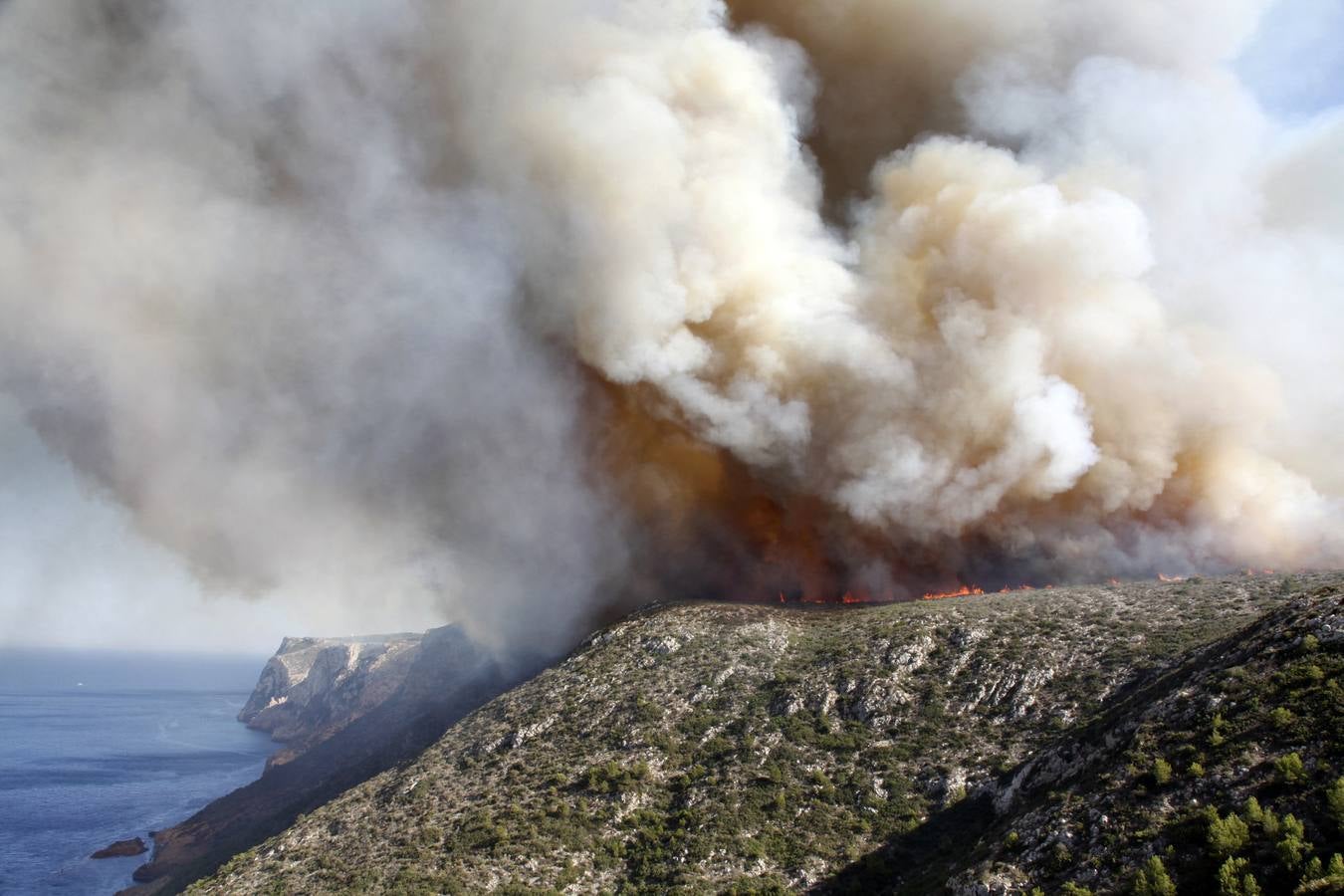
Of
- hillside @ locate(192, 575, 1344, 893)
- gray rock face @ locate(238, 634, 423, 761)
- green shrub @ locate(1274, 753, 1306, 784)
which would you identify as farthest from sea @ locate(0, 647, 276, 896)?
green shrub @ locate(1274, 753, 1306, 784)

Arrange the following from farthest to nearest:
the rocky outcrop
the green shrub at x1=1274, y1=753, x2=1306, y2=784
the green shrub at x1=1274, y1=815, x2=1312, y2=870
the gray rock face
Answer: the gray rock face
the rocky outcrop
the green shrub at x1=1274, y1=753, x2=1306, y2=784
the green shrub at x1=1274, y1=815, x2=1312, y2=870

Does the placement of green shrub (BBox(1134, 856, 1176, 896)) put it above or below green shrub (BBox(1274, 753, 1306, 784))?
below

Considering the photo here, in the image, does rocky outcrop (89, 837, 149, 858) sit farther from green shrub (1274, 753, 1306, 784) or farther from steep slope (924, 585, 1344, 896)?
green shrub (1274, 753, 1306, 784)

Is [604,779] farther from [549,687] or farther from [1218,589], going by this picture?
[1218,589]

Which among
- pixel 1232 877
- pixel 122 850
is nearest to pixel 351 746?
pixel 122 850

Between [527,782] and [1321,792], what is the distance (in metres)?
31.1

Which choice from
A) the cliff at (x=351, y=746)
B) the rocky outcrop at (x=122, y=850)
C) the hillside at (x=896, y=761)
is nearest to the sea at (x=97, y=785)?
the rocky outcrop at (x=122, y=850)

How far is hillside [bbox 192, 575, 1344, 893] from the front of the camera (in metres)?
18.8

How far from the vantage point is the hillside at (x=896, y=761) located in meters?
18.8

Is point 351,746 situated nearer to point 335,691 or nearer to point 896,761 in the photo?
point 335,691

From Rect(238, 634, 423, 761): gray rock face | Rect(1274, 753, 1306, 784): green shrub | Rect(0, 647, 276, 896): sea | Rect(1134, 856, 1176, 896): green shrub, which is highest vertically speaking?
Rect(1274, 753, 1306, 784): green shrub

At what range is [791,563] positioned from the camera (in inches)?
2419

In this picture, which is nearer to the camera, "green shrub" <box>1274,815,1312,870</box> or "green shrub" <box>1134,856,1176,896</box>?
"green shrub" <box>1274,815,1312,870</box>

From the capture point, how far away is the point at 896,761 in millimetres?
30406
